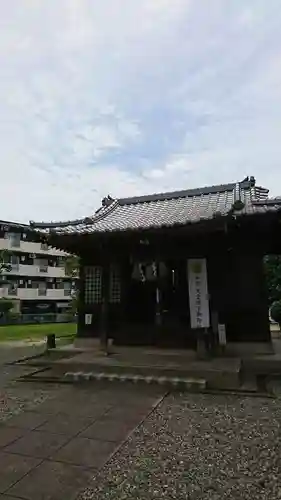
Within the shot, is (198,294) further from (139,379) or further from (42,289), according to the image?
(42,289)

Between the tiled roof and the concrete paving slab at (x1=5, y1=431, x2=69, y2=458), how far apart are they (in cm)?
558

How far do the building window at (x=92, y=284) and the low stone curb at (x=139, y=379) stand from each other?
358 cm

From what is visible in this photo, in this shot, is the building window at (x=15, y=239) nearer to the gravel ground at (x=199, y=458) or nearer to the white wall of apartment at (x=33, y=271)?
the white wall of apartment at (x=33, y=271)

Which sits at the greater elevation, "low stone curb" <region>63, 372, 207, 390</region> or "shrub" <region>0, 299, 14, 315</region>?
"shrub" <region>0, 299, 14, 315</region>

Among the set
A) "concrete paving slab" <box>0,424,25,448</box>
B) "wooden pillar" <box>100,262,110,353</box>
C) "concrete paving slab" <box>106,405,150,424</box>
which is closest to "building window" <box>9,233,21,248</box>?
"wooden pillar" <box>100,262,110,353</box>

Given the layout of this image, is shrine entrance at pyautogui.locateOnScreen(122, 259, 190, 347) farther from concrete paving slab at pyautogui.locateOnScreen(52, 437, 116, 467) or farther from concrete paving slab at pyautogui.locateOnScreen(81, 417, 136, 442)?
concrete paving slab at pyautogui.locateOnScreen(52, 437, 116, 467)

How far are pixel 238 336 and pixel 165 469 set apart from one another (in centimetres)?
665

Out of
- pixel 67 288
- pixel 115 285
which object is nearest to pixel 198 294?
pixel 115 285

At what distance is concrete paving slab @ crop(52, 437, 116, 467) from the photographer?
3898 millimetres

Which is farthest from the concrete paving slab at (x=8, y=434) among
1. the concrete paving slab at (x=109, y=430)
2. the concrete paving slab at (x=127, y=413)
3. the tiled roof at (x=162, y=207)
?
the tiled roof at (x=162, y=207)

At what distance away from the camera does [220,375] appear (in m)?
7.20

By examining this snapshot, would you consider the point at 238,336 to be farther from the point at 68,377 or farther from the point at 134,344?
the point at 68,377

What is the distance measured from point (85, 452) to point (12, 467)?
2.58 ft

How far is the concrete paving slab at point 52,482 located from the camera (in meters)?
3.24
